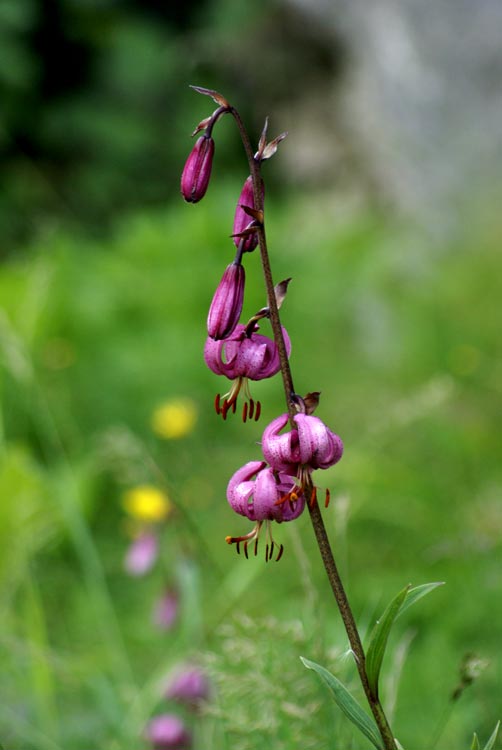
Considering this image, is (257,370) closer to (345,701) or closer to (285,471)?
(285,471)

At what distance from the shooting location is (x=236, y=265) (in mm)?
1027

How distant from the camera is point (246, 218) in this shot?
1061mm

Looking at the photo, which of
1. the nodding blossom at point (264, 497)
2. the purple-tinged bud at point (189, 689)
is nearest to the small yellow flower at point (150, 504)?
the purple-tinged bud at point (189, 689)

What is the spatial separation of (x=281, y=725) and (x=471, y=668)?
1.40 feet

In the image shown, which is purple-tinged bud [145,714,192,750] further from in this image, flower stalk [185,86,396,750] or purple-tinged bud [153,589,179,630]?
flower stalk [185,86,396,750]

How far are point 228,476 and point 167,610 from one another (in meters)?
1.19

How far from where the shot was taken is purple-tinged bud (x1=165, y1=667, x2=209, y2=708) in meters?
1.79

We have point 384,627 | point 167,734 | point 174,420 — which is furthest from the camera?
point 174,420

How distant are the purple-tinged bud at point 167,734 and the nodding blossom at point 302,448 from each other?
0.91 meters

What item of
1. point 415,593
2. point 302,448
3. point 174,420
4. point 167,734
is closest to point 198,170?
point 302,448

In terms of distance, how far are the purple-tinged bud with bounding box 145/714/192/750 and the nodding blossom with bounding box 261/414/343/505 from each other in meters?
0.91

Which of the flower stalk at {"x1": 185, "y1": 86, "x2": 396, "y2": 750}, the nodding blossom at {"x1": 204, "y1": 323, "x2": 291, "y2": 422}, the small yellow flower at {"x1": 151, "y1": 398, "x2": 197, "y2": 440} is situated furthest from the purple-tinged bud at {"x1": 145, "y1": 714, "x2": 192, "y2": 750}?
the small yellow flower at {"x1": 151, "y1": 398, "x2": 197, "y2": 440}

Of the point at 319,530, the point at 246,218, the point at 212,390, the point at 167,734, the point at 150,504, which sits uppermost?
the point at 212,390

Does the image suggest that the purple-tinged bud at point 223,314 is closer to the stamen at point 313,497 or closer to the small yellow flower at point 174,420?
the stamen at point 313,497
